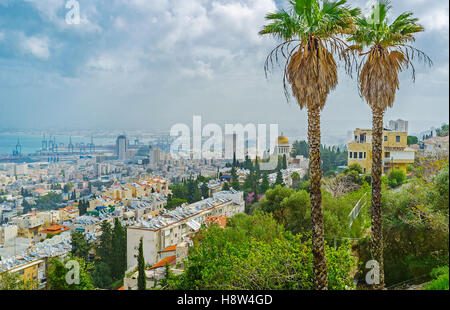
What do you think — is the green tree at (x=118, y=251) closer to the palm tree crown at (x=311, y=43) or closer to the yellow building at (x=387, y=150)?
the palm tree crown at (x=311, y=43)

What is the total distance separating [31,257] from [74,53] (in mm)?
3667

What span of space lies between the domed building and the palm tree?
14.2 feet

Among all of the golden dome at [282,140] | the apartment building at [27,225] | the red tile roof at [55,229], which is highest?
the golden dome at [282,140]

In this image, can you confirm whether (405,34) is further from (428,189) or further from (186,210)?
(186,210)

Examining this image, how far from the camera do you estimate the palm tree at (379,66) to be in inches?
159

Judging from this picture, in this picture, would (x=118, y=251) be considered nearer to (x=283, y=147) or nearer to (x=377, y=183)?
(x=377, y=183)

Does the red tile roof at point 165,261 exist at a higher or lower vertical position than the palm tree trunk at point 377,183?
lower

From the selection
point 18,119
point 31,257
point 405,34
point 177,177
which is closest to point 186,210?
point 177,177

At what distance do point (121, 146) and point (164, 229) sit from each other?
80.3 inches

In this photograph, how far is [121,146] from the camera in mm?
7066

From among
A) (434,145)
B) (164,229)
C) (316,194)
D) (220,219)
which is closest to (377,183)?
(316,194)

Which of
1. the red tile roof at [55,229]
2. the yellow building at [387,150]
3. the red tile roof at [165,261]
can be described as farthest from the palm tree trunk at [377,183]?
the red tile roof at [55,229]

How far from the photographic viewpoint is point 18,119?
612cm

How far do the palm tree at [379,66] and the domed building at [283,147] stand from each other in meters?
4.33
